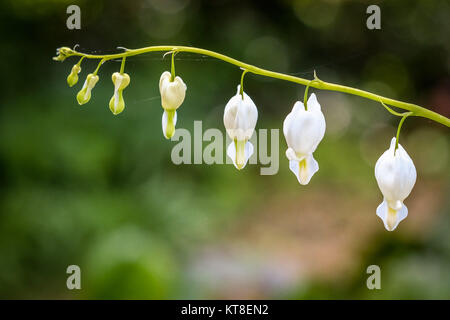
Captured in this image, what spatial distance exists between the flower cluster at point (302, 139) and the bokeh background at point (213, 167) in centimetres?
137

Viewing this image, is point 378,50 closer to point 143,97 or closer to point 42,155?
point 143,97

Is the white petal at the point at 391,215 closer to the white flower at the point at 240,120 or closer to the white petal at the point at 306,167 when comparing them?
the white petal at the point at 306,167

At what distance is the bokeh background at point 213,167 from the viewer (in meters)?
2.56

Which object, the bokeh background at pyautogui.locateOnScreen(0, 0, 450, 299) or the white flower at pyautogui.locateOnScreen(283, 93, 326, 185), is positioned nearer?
the white flower at pyautogui.locateOnScreen(283, 93, 326, 185)

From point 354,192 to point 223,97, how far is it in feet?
4.63

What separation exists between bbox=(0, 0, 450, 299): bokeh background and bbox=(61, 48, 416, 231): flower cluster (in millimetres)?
1368

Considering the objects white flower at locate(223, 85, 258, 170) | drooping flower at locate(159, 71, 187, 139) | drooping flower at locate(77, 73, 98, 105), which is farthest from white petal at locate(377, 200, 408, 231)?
drooping flower at locate(77, 73, 98, 105)

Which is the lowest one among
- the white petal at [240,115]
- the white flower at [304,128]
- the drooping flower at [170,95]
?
the white flower at [304,128]

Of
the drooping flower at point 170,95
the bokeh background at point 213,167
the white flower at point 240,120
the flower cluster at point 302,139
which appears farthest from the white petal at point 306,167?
the bokeh background at point 213,167

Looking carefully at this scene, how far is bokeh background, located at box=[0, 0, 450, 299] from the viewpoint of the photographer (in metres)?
2.56

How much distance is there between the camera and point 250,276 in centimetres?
299

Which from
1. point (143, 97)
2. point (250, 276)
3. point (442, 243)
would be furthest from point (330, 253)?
point (143, 97)

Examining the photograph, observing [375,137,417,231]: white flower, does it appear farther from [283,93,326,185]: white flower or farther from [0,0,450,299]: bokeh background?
[0,0,450,299]: bokeh background

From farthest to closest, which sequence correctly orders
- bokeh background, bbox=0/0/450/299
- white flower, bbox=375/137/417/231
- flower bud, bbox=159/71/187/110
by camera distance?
bokeh background, bbox=0/0/450/299, flower bud, bbox=159/71/187/110, white flower, bbox=375/137/417/231
